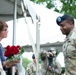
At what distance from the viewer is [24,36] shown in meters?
11.6

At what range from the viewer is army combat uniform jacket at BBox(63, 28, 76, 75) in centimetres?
491

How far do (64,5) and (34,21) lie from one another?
847 inches

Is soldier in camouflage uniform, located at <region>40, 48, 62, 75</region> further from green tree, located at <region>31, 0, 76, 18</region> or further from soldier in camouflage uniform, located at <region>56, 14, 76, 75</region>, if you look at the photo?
green tree, located at <region>31, 0, 76, 18</region>

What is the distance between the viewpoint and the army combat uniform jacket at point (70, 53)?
491 centimetres

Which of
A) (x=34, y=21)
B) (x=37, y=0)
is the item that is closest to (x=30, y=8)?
(x=34, y=21)

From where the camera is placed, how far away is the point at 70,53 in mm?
4918

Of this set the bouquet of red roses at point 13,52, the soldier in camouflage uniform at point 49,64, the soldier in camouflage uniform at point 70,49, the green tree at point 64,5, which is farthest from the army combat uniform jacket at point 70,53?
the green tree at point 64,5

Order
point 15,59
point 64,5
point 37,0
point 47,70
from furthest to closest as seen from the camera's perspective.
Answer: point 37,0, point 64,5, point 47,70, point 15,59

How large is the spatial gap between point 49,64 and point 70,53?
16.0 ft

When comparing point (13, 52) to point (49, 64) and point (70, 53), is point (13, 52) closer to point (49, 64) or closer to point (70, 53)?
point (70, 53)

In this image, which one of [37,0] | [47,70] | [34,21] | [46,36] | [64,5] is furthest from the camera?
[37,0]

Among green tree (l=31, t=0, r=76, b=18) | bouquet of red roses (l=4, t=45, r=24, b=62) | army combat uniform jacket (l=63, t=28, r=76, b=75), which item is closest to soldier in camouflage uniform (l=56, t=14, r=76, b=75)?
army combat uniform jacket (l=63, t=28, r=76, b=75)

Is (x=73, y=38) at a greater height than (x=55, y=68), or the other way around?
(x=73, y=38)

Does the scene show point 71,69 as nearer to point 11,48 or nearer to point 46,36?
point 11,48
